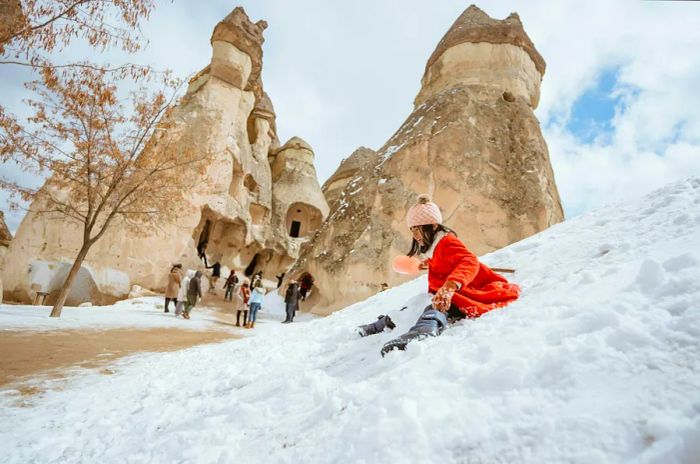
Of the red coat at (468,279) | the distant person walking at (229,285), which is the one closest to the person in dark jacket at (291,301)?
the distant person walking at (229,285)

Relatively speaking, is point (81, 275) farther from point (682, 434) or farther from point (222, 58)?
point (682, 434)

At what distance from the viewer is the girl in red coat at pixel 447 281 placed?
2.18 metres

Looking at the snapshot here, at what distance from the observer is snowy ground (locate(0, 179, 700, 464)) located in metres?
0.97

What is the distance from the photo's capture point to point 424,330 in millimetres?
2068

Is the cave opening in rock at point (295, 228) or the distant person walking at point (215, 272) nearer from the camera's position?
the distant person walking at point (215, 272)

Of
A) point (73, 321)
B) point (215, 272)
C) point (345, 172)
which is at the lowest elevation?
point (73, 321)

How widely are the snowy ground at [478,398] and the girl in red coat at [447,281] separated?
0.15 m

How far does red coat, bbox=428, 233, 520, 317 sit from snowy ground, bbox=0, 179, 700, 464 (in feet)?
0.99

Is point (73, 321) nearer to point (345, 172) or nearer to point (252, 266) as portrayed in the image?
point (252, 266)

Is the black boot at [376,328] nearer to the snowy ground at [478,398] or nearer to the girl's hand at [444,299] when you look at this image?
the snowy ground at [478,398]

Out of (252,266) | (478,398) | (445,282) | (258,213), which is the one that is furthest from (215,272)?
(478,398)

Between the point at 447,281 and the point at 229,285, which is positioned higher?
the point at 229,285

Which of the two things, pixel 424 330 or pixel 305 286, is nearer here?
pixel 424 330

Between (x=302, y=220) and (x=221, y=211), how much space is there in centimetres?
1058
